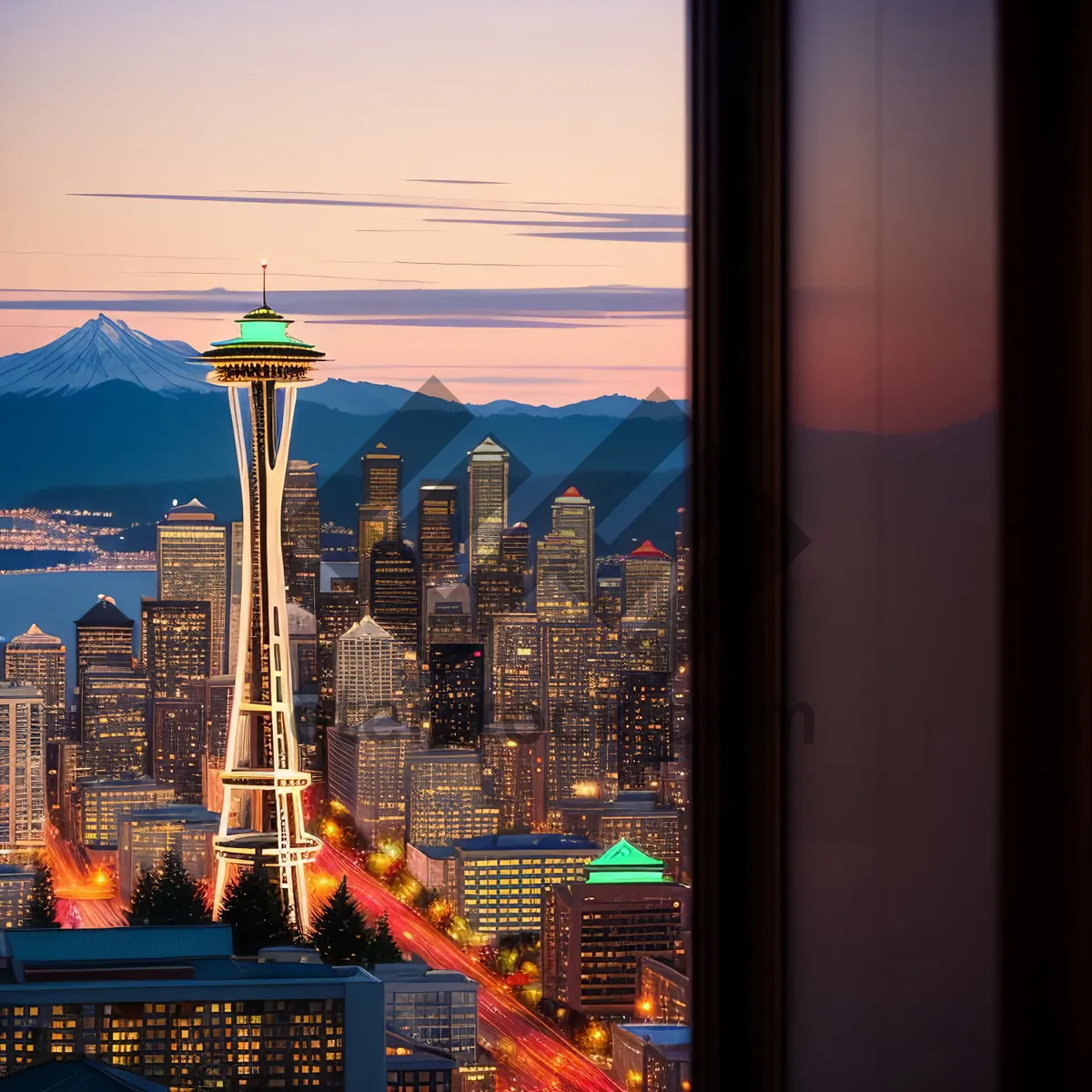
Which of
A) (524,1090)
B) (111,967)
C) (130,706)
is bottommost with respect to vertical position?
(524,1090)

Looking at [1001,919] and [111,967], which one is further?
[111,967]

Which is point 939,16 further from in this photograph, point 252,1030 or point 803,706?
point 252,1030

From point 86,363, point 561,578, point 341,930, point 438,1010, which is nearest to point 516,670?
point 561,578

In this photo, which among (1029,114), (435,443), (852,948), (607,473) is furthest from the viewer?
(435,443)

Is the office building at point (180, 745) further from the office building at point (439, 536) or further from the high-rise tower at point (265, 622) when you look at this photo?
the office building at point (439, 536)

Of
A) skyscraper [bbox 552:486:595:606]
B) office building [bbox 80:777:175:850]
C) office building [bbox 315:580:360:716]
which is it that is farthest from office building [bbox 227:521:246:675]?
skyscraper [bbox 552:486:595:606]

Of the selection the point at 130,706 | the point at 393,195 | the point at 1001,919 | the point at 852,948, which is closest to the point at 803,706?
the point at 852,948

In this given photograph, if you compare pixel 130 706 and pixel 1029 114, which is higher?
pixel 1029 114
